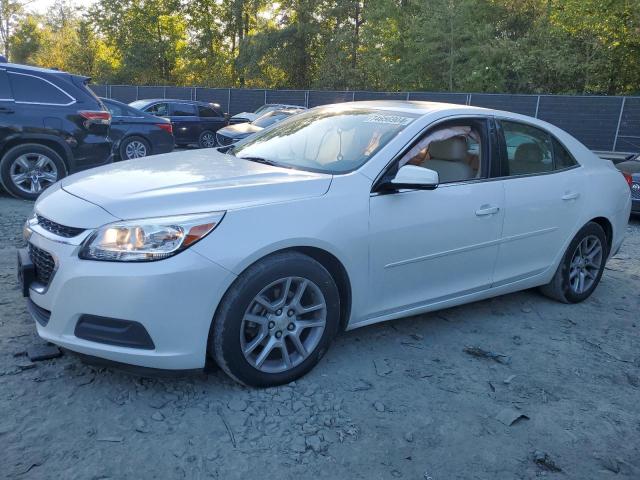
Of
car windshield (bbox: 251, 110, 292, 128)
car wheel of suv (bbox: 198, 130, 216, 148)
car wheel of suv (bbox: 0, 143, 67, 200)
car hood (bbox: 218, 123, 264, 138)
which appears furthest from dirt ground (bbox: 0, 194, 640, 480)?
car wheel of suv (bbox: 198, 130, 216, 148)

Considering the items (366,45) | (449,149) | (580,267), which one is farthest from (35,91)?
(366,45)

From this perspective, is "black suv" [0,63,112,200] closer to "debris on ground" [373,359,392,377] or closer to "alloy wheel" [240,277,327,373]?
"alloy wheel" [240,277,327,373]

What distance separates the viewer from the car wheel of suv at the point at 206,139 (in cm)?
1811

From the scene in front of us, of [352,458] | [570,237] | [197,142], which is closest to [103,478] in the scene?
[352,458]

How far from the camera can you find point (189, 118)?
1767cm

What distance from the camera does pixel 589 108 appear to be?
61.4 ft

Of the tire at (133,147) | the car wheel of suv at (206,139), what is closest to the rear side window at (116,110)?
the tire at (133,147)

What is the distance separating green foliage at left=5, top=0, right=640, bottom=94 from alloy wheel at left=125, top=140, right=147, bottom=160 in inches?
783

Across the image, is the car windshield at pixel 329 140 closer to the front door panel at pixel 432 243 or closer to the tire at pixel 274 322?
the front door panel at pixel 432 243

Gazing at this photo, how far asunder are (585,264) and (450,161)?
187cm

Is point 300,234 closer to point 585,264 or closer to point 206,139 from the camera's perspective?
point 585,264

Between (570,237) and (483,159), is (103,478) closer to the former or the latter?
(483,159)

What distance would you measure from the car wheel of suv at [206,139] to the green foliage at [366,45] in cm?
1436

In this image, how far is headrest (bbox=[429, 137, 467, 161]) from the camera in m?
3.75
